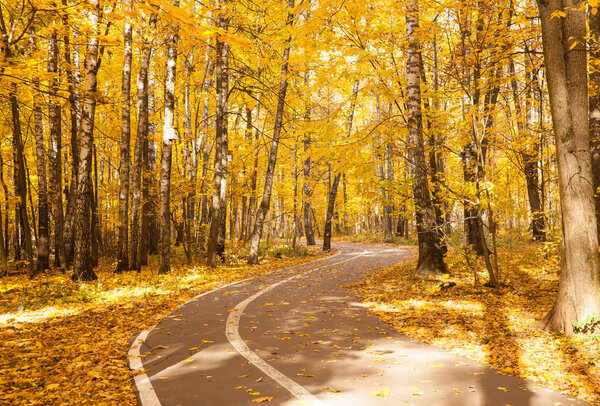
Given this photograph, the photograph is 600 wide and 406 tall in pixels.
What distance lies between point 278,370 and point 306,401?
1050 mm

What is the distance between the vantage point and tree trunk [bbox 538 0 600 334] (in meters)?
6.26

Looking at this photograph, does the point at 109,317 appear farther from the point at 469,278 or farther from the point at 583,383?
the point at 469,278

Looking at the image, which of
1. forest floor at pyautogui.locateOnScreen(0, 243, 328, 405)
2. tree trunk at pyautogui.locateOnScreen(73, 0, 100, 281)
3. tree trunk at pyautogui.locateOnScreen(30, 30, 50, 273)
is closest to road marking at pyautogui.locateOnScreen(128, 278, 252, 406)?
forest floor at pyautogui.locateOnScreen(0, 243, 328, 405)

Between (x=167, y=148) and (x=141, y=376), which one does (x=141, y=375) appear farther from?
(x=167, y=148)

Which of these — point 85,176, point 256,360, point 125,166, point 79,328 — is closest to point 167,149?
point 125,166

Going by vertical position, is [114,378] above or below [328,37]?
below

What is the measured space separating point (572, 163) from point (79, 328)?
9.64m

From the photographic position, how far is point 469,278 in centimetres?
1210

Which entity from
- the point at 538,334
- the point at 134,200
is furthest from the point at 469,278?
the point at 134,200

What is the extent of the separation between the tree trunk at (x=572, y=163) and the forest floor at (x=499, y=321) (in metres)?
0.61

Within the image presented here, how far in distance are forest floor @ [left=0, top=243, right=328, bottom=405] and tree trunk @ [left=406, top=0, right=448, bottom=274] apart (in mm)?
6803

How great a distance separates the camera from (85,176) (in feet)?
40.5

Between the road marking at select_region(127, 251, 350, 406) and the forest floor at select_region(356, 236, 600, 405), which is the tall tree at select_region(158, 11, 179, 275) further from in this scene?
the road marking at select_region(127, 251, 350, 406)

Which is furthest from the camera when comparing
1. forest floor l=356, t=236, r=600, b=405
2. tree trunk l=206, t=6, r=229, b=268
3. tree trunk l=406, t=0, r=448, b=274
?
tree trunk l=206, t=6, r=229, b=268
